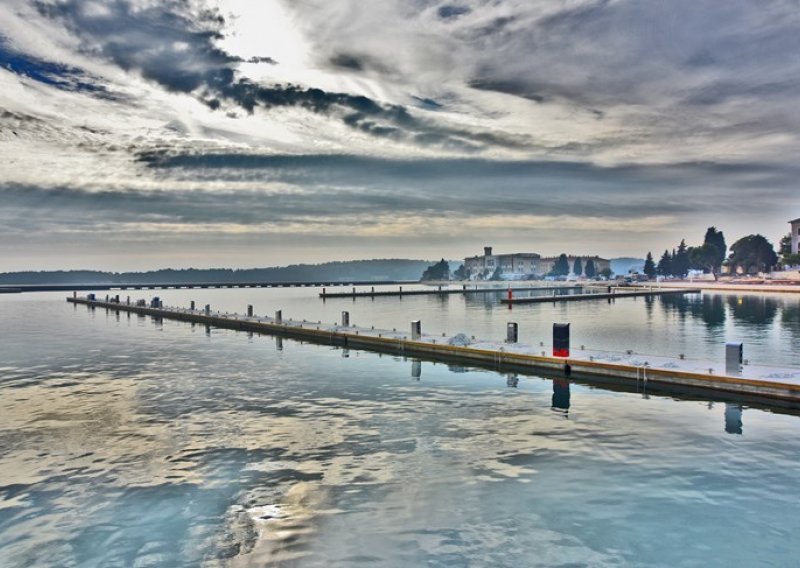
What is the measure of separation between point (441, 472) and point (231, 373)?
77.9ft

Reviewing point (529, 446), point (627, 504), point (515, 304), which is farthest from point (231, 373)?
point (515, 304)

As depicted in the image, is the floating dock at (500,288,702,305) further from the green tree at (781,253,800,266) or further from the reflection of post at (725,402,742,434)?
the reflection of post at (725,402,742,434)

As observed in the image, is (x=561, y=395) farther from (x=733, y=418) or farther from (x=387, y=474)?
(x=387, y=474)

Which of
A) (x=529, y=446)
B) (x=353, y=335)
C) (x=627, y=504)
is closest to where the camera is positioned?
(x=627, y=504)

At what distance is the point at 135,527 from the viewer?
14125mm

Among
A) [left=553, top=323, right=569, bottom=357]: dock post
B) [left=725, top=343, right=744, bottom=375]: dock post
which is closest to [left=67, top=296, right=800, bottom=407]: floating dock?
[left=725, top=343, right=744, bottom=375]: dock post

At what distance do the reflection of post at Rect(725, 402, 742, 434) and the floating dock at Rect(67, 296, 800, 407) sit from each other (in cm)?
124

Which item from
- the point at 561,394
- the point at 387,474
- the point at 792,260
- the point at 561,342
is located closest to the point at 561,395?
the point at 561,394

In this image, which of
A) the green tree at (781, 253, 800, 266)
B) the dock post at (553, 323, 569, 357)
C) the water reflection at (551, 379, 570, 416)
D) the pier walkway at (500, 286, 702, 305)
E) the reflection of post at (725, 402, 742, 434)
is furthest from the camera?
the green tree at (781, 253, 800, 266)

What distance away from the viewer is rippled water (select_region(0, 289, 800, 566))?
13.0m

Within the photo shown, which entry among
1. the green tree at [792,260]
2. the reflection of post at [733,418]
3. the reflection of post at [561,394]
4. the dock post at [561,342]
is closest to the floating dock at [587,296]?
the green tree at [792,260]

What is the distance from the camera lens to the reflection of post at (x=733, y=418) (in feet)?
73.4

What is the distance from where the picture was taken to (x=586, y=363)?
32.9 metres

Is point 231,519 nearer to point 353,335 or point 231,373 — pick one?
point 231,373
